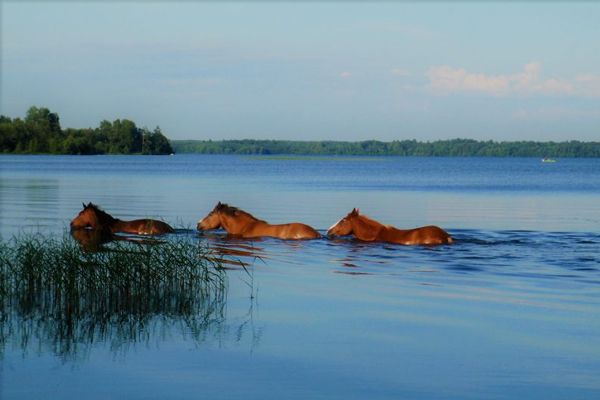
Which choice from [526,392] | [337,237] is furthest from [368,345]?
[337,237]

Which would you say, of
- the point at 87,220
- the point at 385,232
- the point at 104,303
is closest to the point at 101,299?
the point at 104,303

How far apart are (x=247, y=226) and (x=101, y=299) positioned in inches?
388

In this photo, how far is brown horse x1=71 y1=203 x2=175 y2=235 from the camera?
23.1 meters

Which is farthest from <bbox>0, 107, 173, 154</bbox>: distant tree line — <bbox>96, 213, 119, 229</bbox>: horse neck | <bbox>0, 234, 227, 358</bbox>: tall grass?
<bbox>0, 234, 227, 358</bbox>: tall grass

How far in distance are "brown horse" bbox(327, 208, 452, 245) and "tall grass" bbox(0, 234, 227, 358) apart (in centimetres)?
715

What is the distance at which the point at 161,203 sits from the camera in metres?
41.7

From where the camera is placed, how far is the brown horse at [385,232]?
2130 cm

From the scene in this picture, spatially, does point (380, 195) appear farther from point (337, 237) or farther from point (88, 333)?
point (88, 333)

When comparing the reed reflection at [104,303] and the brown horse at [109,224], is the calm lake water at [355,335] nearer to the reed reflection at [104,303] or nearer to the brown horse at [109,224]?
the reed reflection at [104,303]

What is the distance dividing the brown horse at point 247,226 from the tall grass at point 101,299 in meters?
7.33

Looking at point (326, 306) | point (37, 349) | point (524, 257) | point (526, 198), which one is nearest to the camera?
point (37, 349)

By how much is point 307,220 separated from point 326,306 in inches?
730

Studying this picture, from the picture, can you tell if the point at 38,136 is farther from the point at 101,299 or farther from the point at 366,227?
the point at 101,299

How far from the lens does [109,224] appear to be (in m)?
23.6
